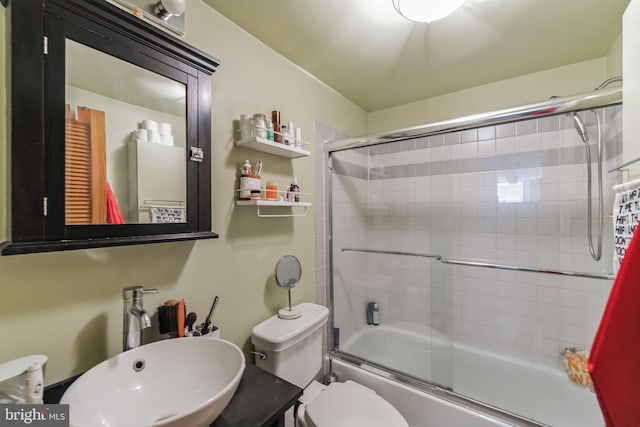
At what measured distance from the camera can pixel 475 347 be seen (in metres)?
1.99

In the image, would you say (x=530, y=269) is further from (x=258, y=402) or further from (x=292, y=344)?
(x=258, y=402)

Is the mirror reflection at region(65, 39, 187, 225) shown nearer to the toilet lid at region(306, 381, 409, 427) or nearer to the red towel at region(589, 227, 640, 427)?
the toilet lid at region(306, 381, 409, 427)

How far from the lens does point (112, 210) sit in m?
0.84

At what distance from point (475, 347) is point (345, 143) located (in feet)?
6.20

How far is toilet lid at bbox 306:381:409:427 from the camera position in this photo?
44.8 inches

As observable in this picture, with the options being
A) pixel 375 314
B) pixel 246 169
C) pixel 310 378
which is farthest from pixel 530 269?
pixel 246 169

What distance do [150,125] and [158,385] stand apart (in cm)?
92

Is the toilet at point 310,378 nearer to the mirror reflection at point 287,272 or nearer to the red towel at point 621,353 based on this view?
the mirror reflection at point 287,272

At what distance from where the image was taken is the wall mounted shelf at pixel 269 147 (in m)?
1.24

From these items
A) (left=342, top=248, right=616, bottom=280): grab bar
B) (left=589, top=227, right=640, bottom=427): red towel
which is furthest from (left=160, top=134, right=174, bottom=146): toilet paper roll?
(left=342, top=248, right=616, bottom=280): grab bar

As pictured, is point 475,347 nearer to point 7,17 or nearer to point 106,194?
point 106,194

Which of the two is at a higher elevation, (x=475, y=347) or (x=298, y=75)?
(x=298, y=75)

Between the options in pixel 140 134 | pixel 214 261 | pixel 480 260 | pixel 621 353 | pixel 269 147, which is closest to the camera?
pixel 621 353

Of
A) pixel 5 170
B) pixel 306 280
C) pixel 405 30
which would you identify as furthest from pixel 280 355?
pixel 405 30
